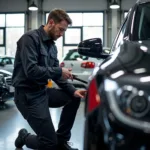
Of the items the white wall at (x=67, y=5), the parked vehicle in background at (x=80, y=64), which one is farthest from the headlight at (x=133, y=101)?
the white wall at (x=67, y=5)

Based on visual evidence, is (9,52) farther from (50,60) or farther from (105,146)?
(105,146)

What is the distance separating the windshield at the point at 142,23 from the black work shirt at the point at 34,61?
0.79 m

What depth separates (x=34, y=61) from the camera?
253 cm

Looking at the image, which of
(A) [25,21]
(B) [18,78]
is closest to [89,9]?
(A) [25,21]

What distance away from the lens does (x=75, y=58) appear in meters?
7.80

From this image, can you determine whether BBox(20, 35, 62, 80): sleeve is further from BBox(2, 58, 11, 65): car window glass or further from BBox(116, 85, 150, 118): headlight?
BBox(2, 58, 11, 65): car window glass

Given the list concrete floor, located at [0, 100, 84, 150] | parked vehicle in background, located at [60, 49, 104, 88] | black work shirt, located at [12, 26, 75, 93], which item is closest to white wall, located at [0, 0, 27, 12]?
parked vehicle in background, located at [60, 49, 104, 88]

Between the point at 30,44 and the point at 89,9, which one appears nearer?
the point at 30,44

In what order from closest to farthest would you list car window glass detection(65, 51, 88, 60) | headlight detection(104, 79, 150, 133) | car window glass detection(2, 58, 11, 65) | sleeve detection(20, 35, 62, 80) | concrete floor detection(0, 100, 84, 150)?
1. headlight detection(104, 79, 150, 133)
2. sleeve detection(20, 35, 62, 80)
3. concrete floor detection(0, 100, 84, 150)
4. car window glass detection(65, 51, 88, 60)
5. car window glass detection(2, 58, 11, 65)

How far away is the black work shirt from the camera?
2502 mm

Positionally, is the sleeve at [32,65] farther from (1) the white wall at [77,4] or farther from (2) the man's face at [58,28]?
(1) the white wall at [77,4]

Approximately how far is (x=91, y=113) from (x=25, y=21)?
14.4 m

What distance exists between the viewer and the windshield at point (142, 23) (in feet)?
6.12

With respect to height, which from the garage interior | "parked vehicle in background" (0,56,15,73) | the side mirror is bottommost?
"parked vehicle in background" (0,56,15,73)
